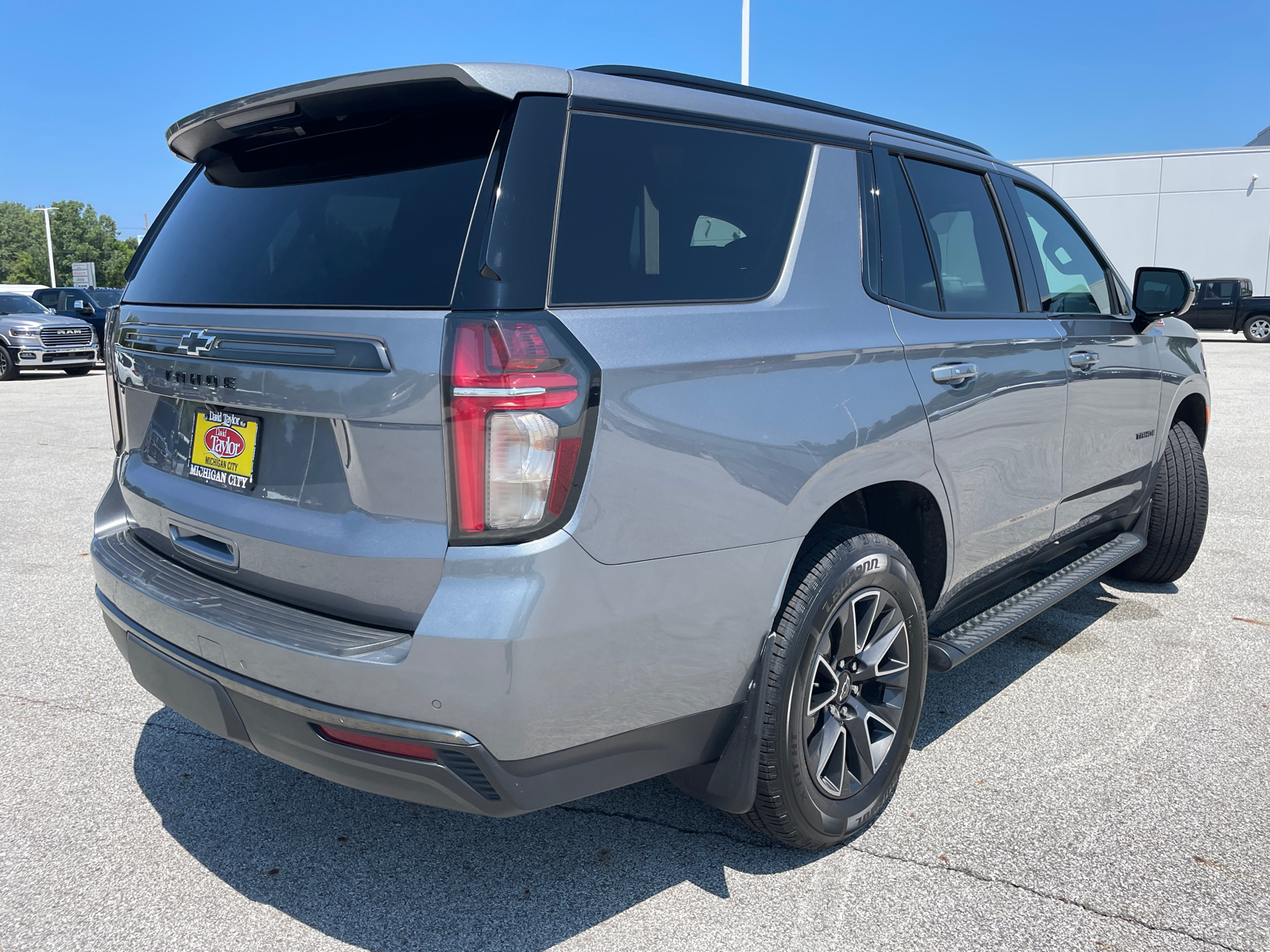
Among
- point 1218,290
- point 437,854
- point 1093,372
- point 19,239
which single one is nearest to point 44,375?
point 437,854

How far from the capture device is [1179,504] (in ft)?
15.6

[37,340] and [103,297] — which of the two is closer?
[37,340]

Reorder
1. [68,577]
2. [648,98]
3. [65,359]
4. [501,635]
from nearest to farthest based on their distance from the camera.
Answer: [501,635]
[648,98]
[68,577]
[65,359]

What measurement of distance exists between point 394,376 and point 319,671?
63cm

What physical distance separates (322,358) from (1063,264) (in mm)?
3141

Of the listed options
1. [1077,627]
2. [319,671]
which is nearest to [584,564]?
[319,671]

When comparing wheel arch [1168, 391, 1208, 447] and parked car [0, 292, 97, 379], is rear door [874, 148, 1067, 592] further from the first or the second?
parked car [0, 292, 97, 379]

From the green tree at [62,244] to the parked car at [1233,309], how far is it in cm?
11888

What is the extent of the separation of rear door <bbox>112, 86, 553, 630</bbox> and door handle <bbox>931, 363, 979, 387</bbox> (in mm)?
1399

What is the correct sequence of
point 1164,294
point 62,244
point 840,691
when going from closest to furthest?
point 840,691
point 1164,294
point 62,244

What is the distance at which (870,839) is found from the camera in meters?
2.72

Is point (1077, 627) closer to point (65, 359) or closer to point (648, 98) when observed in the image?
point (648, 98)

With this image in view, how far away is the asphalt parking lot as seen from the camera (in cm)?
232

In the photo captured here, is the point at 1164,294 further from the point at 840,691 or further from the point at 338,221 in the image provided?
the point at 338,221
